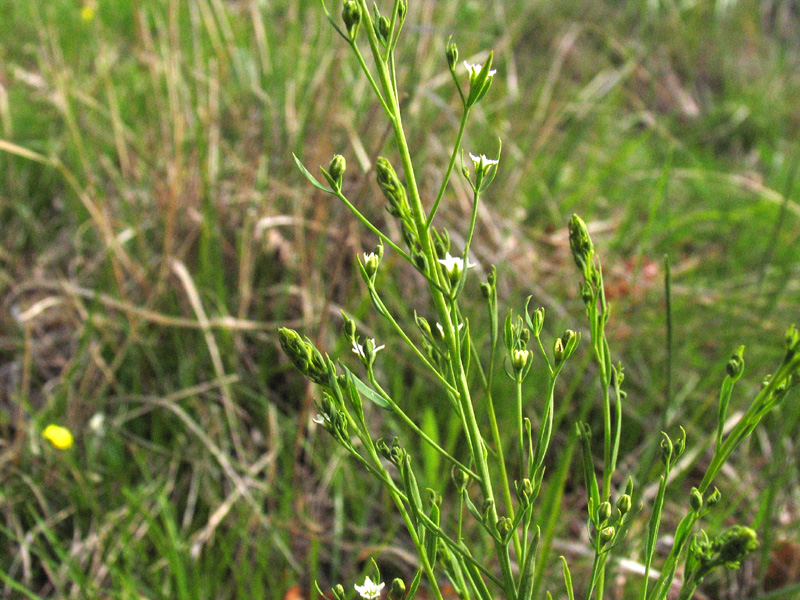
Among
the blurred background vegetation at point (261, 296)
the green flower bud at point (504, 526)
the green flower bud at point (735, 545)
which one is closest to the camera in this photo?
the green flower bud at point (735, 545)

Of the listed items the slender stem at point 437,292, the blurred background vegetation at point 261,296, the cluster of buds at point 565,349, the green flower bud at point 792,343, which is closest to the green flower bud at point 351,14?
the slender stem at point 437,292

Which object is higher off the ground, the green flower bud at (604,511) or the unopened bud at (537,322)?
the unopened bud at (537,322)

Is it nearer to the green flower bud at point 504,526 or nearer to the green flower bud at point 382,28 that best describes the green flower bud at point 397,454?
Answer: the green flower bud at point 504,526

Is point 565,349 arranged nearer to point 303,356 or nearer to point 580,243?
point 580,243

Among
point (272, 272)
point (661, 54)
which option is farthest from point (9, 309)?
point (661, 54)

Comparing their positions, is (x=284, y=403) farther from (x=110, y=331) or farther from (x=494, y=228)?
(x=494, y=228)

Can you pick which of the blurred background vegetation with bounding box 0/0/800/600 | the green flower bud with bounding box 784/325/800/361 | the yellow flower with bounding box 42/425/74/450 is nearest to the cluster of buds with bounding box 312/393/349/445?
the green flower bud with bounding box 784/325/800/361

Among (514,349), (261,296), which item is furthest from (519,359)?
(261,296)
